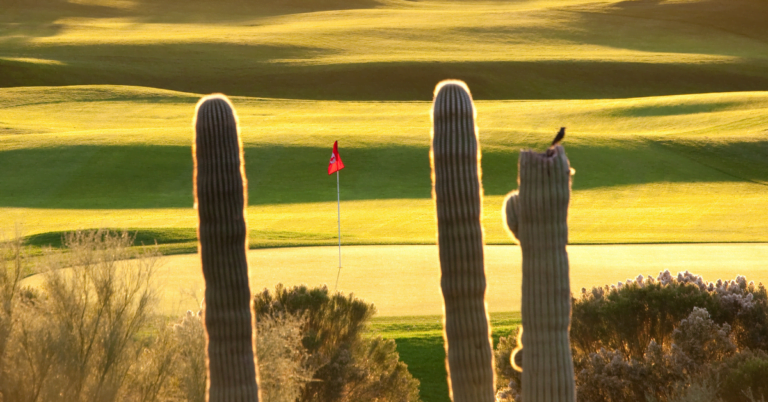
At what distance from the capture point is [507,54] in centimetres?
8925

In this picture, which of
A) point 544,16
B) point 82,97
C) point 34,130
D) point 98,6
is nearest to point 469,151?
point 34,130

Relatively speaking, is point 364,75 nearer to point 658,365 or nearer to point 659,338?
point 659,338

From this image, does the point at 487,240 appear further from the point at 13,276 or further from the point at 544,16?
the point at 544,16

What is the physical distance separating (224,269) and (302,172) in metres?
31.4

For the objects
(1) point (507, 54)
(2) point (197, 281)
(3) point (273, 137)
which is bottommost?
(2) point (197, 281)

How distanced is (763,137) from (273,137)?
2278 centimetres

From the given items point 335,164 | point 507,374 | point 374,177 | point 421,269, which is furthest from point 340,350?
point 374,177

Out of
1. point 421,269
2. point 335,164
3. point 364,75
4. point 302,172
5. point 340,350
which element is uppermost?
point 364,75

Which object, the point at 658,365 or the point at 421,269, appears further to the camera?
the point at 421,269

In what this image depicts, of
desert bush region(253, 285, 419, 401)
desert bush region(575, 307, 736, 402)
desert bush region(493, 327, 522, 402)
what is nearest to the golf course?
desert bush region(253, 285, 419, 401)

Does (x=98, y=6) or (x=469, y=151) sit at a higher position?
(x=98, y=6)

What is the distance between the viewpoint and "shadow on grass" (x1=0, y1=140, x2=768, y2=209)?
35250 millimetres

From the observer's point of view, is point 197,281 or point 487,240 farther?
point 487,240

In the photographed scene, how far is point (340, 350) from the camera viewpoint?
10211mm
